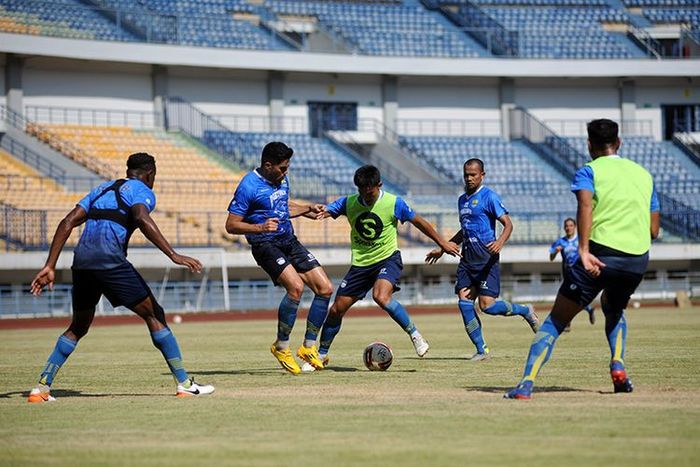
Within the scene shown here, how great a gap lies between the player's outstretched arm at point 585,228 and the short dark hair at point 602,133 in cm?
56

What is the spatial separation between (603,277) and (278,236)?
4.64 meters

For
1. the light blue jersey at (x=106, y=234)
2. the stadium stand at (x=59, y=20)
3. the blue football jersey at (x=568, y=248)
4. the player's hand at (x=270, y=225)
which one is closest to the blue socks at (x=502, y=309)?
the player's hand at (x=270, y=225)

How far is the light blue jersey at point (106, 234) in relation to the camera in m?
10.8

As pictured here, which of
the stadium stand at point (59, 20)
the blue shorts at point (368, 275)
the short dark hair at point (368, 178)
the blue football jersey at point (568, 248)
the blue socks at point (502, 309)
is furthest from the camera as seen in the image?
the stadium stand at point (59, 20)

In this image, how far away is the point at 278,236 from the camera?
13.6 m

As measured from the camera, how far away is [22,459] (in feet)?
25.1

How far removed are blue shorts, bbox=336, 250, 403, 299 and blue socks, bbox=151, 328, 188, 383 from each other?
11.1 feet

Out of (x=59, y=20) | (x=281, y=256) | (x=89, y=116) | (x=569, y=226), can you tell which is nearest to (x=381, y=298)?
(x=281, y=256)

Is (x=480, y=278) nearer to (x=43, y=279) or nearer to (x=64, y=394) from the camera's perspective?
(x=64, y=394)

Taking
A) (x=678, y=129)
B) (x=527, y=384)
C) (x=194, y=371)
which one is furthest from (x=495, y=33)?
(x=527, y=384)

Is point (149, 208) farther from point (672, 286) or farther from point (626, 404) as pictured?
point (672, 286)

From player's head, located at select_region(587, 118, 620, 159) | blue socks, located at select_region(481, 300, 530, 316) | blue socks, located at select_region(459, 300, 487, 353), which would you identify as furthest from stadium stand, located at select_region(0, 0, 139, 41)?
player's head, located at select_region(587, 118, 620, 159)

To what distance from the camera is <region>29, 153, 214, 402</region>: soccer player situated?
35.4 feet

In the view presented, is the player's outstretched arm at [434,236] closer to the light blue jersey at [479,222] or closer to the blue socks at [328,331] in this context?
the blue socks at [328,331]
